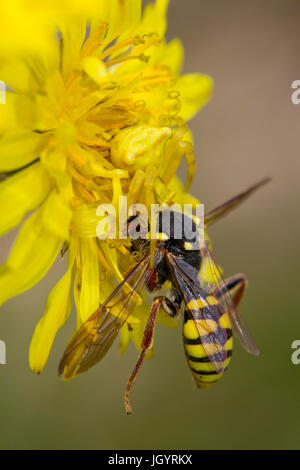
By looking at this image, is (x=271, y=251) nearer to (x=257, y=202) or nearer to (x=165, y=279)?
(x=257, y=202)

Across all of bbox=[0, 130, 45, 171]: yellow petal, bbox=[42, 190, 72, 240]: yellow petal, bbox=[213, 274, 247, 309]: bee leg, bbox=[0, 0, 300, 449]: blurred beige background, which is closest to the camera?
bbox=[0, 130, 45, 171]: yellow petal

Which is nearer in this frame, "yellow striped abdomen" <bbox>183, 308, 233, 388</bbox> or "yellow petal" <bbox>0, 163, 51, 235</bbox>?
"yellow petal" <bbox>0, 163, 51, 235</bbox>

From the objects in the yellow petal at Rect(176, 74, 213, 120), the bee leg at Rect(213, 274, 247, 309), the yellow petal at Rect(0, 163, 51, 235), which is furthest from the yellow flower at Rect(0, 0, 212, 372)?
the bee leg at Rect(213, 274, 247, 309)

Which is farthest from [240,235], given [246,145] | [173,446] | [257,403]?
[173,446]

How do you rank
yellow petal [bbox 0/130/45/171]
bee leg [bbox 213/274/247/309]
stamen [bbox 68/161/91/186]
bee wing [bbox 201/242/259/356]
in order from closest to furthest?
yellow petal [bbox 0/130/45/171]
stamen [bbox 68/161/91/186]
bee wing [bbox 201/242/259/356]
bee leg [bbox 213/274/247/309]

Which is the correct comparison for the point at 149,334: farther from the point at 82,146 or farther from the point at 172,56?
the point at 172,56

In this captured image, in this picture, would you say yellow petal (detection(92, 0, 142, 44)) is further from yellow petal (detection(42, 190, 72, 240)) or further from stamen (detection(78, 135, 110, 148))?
yellow petal (detection(42, 190, 72, 240))

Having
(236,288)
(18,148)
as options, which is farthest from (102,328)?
(236,288)

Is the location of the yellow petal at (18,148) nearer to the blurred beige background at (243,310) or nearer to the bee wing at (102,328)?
the bee wing at (102,328)
